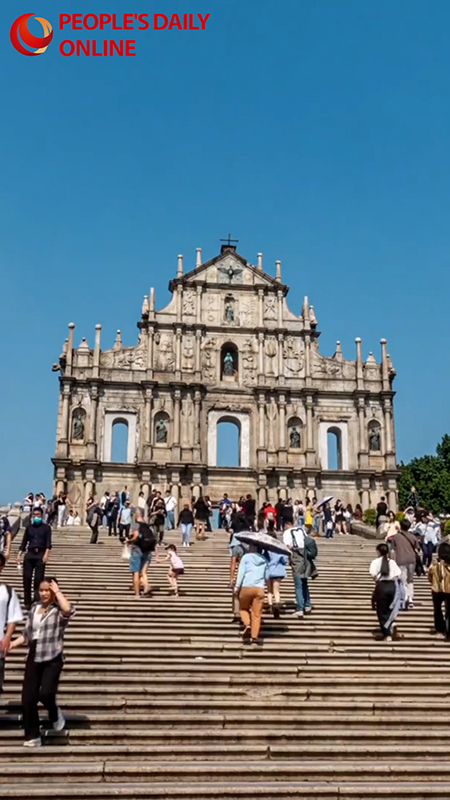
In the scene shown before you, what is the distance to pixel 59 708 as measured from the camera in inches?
372

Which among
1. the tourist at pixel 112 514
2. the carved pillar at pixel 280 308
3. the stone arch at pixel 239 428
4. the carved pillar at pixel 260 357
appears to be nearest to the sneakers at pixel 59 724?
the tourist at pixel 112 514

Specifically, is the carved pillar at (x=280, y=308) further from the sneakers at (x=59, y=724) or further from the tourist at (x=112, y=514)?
the sneakers at (x=59, y=724)

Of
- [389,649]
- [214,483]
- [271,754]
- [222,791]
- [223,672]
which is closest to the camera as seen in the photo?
[222,791]

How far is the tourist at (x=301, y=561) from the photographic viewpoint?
1397 centimetres

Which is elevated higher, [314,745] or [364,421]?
[364,421]

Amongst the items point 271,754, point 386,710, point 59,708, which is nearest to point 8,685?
point 59,708

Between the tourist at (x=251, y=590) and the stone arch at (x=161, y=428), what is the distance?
1075 inches

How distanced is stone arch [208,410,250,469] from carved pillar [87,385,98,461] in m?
5.57

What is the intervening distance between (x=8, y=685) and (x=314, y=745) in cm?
402

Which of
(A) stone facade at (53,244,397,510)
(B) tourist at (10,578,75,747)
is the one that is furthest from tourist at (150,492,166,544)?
(A) stone facade at (53,244,397,510)

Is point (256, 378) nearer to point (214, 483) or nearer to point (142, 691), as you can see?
point (214, 483)

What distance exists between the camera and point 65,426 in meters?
39.0

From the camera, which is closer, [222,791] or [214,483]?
[222,791]

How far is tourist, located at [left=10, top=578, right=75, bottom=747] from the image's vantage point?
28.4ft
